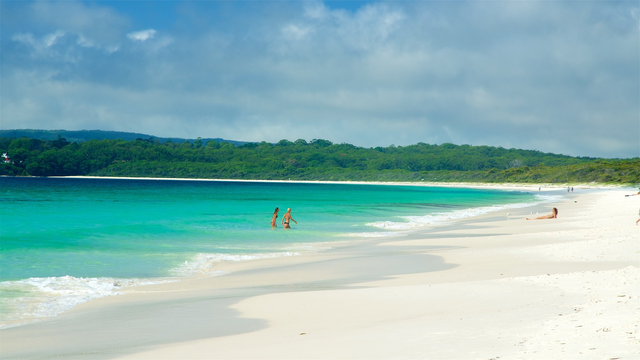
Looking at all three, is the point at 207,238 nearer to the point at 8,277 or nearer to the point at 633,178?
the point at 8,277

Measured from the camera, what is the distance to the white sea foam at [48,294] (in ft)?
28.6

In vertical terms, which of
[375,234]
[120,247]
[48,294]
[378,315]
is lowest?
[120,247]

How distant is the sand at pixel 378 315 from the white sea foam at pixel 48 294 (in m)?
0.46

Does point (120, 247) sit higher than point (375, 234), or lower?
lower

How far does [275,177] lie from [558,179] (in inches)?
4012

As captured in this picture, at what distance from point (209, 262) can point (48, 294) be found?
17.3 ft

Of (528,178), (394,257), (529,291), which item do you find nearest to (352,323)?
(529,291)

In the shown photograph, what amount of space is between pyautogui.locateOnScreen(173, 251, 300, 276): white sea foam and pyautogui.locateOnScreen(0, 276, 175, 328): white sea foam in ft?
4.18

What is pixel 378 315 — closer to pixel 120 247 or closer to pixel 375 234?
pixel 120 247

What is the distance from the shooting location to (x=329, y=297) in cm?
883

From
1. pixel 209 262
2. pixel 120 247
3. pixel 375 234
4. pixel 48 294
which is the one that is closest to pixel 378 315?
pixel 48 294

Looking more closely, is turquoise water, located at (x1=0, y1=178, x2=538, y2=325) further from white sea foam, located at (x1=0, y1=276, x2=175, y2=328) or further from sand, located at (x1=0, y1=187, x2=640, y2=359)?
sand, located at (x1=0, y1=187, x2=640, y2=359)

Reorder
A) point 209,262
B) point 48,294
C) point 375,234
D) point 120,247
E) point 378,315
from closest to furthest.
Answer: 1. point 378,315
2. point 48,294
3. point 209,262
4. point 120,247
5. point 375,234

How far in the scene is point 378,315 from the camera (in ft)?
24.3
